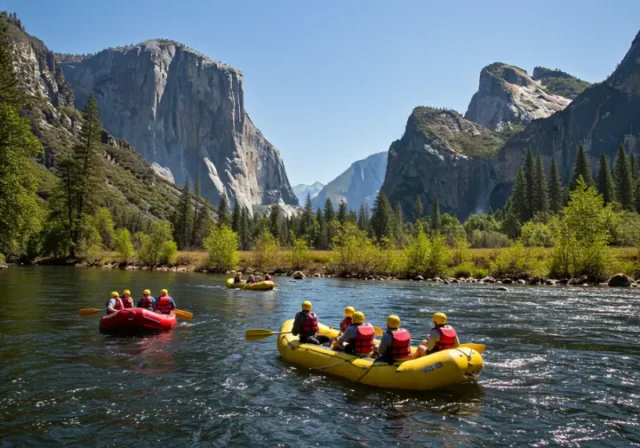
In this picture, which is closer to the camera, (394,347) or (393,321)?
(394,347)

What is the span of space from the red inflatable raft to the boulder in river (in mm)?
33505

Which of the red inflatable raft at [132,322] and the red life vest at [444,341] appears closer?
the red life vest at [444,341]

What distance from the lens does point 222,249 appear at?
55.5 meters

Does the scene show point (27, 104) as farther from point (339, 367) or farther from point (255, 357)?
point (339, 367)

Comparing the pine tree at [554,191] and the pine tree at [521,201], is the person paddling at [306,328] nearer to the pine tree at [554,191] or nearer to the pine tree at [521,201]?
the pine tree at [521,201]

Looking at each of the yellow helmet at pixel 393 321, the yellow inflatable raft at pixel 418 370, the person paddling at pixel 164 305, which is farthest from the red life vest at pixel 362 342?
the person paddling at pixel 164 305

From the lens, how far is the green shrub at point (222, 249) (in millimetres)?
55031

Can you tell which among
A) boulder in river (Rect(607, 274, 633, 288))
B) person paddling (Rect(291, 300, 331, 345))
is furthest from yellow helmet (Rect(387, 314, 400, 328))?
boulder in river (Rect(607, 274, 633, 288))

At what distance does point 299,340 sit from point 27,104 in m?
28.8

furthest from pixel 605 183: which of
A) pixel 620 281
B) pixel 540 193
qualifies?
pixel 620 281

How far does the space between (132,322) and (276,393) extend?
870 cm

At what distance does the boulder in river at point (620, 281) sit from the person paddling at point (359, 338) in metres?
30.6

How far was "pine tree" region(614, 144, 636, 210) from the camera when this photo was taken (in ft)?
276

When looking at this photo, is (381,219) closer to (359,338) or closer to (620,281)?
(620,281)
